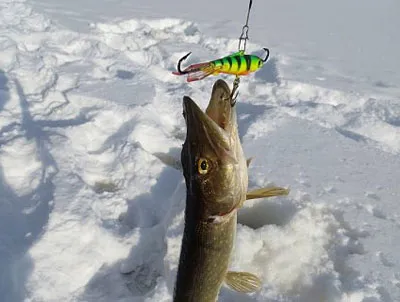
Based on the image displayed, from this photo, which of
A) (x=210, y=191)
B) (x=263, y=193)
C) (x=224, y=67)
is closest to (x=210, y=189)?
(x=210, y=191)

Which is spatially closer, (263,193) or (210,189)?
(210,189)

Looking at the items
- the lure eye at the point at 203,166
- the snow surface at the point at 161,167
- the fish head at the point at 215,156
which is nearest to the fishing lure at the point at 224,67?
the fish head at the point at 215,156

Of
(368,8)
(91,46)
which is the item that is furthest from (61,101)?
(368,8)

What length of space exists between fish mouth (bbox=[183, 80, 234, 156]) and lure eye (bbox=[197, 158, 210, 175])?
56 mm

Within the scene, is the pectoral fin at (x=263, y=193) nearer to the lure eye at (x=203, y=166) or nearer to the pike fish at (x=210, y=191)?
the pike fish at (x=210, y=191)

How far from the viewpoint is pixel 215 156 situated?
4.96 feet

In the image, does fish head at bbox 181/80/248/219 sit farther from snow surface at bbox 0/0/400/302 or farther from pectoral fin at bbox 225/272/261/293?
snow surface at bbox 0/0/400/302

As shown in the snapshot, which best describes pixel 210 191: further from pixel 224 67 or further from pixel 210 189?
pixel 224 67

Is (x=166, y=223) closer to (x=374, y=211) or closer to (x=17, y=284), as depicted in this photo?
(x=17, y=284)

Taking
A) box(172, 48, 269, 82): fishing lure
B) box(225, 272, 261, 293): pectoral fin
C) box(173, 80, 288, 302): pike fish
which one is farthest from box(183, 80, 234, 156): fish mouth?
box(225, 272, 261, 293): pectoral fin

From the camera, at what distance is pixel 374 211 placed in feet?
10.4

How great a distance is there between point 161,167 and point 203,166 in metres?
2.28

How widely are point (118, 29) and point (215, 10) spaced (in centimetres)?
301

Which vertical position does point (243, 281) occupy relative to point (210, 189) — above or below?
below
